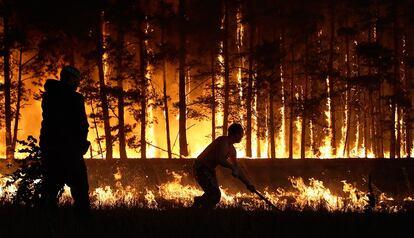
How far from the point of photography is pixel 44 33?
32.6 meters

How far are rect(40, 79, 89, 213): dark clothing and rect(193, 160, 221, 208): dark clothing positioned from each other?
2.94m

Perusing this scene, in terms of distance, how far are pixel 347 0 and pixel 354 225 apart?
109 feet

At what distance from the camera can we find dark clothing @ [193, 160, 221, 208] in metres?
10.3

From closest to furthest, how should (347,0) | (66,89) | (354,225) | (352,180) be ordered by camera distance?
(354,225) → (66,89) → (352,180) → (347,0)

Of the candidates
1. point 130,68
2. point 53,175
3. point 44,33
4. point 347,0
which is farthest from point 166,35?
point 53,175

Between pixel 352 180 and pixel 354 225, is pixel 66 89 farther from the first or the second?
pixel 352 180

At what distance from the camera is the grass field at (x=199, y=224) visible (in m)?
6.32

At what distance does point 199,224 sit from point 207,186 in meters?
3.60

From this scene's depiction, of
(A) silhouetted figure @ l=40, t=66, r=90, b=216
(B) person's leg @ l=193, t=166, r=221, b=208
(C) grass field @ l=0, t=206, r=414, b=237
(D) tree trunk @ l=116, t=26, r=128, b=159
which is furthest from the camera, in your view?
(D) tree trunk @ l=116, t=26, r=128, b=159

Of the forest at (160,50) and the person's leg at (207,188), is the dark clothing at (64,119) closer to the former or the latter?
the person's leg at (207,188)

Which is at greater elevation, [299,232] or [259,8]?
[259,8]

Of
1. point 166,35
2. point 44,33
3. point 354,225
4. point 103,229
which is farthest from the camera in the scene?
point 166,35

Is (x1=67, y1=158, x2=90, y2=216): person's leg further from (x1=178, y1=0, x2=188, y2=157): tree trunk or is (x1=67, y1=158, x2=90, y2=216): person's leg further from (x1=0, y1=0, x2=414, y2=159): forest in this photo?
(x1=178, y1=0, x2=188, y2=157): tree trunk

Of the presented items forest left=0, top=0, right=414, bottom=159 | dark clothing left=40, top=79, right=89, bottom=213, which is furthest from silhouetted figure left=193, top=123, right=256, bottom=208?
forest left=0, top=0, right=414, bottom=159
